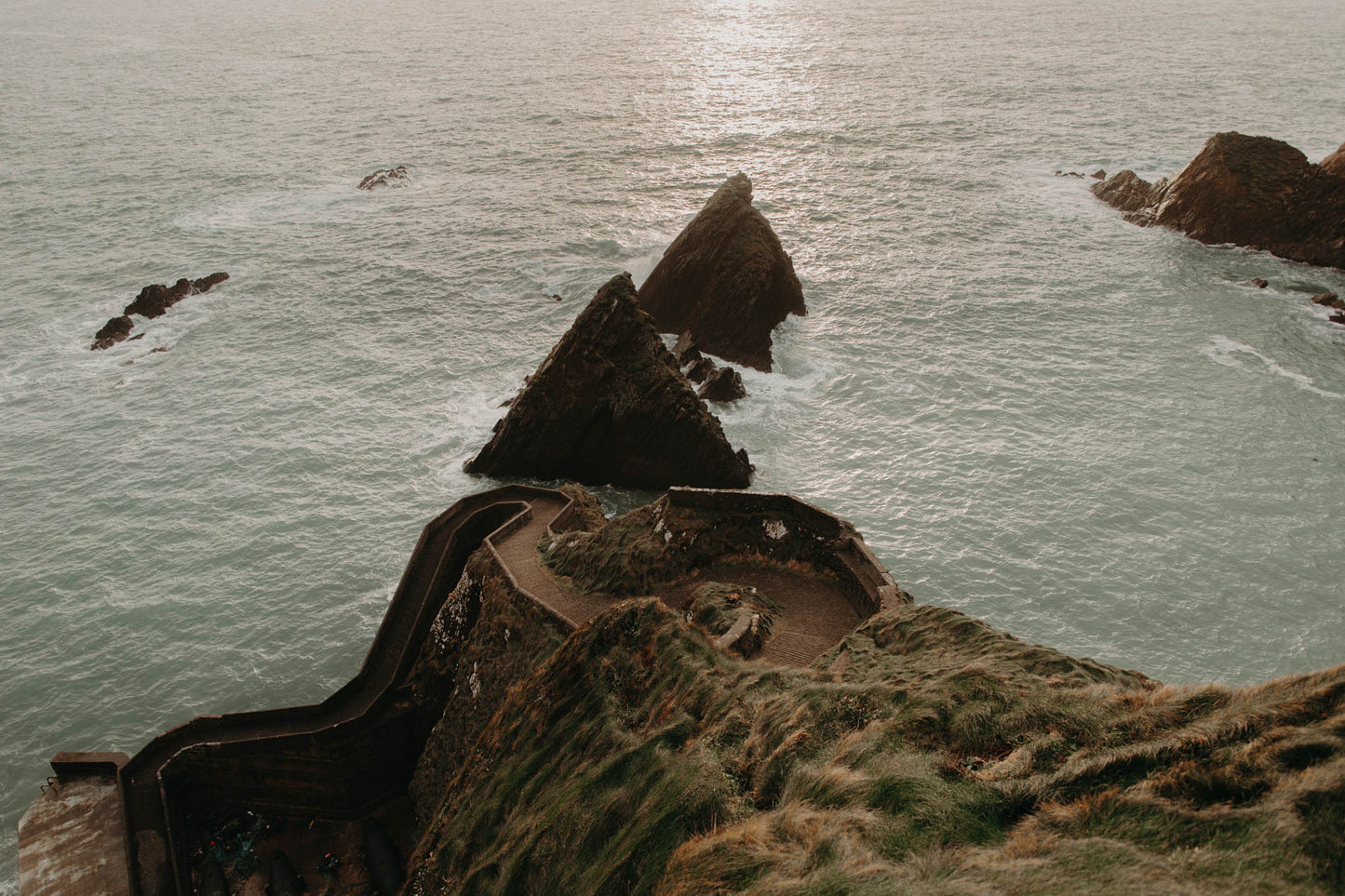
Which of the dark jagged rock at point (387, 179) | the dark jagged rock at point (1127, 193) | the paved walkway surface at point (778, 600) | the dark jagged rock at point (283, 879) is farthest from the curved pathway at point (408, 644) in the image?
the dark jagged rock at point (387, 179)

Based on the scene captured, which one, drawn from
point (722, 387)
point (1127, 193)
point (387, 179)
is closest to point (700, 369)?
point (722, 387)

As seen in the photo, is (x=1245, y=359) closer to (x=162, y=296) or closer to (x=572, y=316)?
(x=572, y=316)

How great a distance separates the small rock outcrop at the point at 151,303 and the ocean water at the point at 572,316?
0.94 meters

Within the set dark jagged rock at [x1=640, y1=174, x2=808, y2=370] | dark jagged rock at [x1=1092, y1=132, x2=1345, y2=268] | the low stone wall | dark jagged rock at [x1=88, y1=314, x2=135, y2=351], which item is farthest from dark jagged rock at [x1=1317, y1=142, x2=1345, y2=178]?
dark jagged rock at [x1=88, y1=314, x2=135, y2=351]

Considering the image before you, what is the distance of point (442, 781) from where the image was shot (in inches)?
862

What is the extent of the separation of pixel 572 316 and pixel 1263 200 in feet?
134

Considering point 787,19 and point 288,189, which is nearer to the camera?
point 288,189

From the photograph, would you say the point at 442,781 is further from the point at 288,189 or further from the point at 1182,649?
the point at 288,189

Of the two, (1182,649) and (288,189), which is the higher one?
(288,189)

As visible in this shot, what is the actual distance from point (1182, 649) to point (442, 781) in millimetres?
21542

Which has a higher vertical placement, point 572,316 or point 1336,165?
point 1336,165

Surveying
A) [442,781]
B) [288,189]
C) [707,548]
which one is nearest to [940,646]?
[707,548]

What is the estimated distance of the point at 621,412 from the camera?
32938mm

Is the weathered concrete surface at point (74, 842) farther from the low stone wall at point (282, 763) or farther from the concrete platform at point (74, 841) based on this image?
the low stone wall at point (282, 763)
